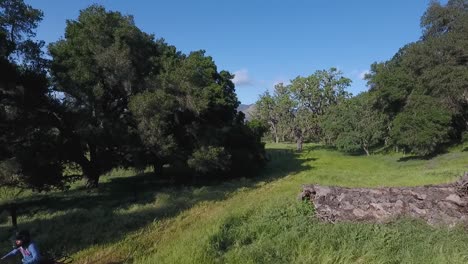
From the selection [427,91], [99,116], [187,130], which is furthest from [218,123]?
[427,91]

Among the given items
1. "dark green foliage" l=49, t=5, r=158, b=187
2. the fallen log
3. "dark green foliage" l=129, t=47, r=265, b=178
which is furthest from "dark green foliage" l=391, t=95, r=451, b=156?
the fallen log

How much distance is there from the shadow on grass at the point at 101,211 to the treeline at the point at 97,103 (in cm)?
170

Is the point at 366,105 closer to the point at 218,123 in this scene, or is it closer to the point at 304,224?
the point at 218,123

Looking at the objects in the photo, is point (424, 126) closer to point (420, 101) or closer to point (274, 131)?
point (420, 101)

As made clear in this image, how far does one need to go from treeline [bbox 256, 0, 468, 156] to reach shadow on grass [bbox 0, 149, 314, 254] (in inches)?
892

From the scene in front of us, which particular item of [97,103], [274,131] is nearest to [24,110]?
[97,103]

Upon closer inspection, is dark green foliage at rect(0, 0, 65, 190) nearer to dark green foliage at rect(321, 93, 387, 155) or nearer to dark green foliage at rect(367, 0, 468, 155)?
dark green foliage at rect(367, 0, 468, 155)

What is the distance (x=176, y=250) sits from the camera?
8.95 m

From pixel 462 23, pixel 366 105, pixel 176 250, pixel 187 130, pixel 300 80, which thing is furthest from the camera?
pixel 300 80

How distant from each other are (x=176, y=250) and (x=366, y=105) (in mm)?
60617

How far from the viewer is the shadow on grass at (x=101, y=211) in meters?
13.5

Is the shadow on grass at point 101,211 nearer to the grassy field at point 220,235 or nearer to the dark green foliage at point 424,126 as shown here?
the grassy field at point 220,235

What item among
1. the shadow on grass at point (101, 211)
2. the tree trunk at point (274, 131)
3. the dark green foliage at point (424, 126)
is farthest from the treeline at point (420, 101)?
the shadow on grass at point (101, 211)

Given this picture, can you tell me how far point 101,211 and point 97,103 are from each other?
9.26 metres
